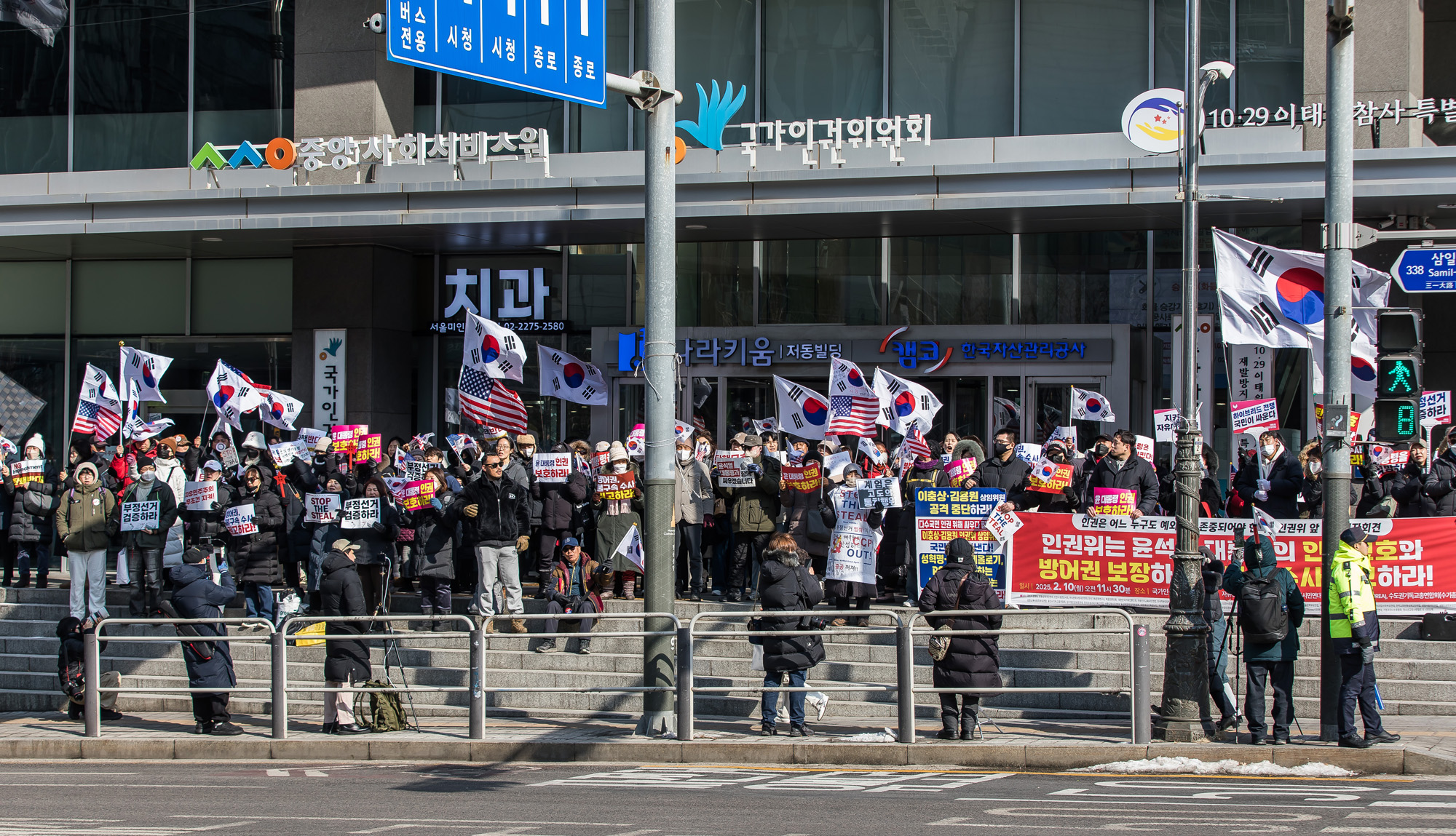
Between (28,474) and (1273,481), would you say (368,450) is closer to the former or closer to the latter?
(28,474)

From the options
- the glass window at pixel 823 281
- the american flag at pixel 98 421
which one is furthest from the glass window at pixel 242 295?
the glass window at pixel 823 281

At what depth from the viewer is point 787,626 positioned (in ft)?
40.9

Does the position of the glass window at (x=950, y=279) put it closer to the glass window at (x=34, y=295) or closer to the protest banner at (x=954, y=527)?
the protest banner at (x=954, y=527)

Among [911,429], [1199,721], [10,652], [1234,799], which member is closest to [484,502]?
[911,429]

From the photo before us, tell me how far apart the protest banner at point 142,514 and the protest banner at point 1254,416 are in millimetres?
12433

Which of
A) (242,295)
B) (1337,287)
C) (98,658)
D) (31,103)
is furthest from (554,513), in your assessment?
(31,103)

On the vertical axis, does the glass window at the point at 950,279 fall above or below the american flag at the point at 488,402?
above

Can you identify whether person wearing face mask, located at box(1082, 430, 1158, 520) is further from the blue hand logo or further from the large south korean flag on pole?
the blue hand logo

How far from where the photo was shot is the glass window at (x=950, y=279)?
22.0 metres

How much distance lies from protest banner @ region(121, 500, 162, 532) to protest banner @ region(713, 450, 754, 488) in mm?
6543

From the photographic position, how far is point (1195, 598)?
37.7 ft

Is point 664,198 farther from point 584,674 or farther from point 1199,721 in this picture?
point 1199,721

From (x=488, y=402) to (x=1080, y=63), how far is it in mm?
10692

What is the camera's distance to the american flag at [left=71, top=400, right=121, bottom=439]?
1934 centimetres
